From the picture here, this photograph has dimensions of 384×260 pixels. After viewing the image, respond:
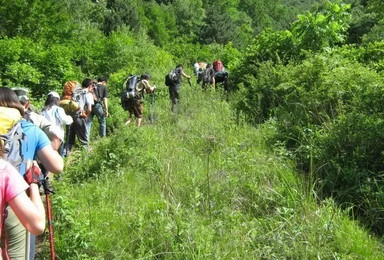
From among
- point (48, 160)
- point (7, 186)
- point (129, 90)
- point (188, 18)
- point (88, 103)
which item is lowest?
point (188, 18)

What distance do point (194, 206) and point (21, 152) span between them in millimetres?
1991

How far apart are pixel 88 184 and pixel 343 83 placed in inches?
166

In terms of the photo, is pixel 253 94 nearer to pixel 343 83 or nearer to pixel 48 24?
pixel 343 83

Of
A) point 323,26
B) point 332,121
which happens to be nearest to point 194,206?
point 332,121

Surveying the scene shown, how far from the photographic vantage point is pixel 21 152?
118 inches

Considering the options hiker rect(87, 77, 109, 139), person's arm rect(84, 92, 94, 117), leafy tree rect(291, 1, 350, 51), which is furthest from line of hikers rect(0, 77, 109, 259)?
leafy tree rect(291, 1, 350, 51)

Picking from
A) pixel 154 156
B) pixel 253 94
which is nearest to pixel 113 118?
pixel 253 94

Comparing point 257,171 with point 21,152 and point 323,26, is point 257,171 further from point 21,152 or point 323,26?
point 323,26

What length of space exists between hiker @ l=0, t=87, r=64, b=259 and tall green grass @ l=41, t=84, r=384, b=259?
3.11 ft

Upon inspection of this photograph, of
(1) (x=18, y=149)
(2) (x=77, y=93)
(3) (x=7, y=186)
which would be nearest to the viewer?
(3) (x=7, y=186)

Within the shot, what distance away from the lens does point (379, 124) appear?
5109 millimetres

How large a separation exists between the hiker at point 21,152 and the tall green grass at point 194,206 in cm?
95

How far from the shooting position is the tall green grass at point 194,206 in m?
3.65

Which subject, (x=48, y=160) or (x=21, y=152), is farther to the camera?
(x=48, y=160)
